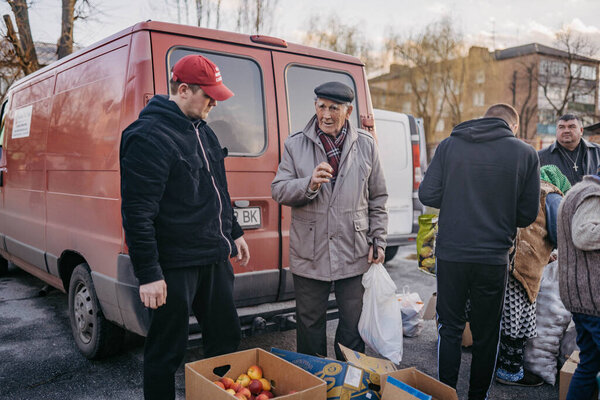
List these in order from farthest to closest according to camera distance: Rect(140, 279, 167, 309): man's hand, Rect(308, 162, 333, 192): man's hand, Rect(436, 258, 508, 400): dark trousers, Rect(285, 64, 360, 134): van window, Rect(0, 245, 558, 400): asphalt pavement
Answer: Rect(285, 64, 360, 134): van window, Rect(0, 245, 558, 400): asphalt pavement, Rect(436, 258, 508, 400): dark trousers, Rect(308, 162, 333, 192): man's hand, Rect(140, 279, 167, 309): man's hand

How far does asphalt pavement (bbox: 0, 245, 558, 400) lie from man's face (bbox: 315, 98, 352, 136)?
1647mm

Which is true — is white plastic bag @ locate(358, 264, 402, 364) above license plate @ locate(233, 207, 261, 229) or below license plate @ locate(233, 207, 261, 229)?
below

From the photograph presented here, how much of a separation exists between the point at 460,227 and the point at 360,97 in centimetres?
184

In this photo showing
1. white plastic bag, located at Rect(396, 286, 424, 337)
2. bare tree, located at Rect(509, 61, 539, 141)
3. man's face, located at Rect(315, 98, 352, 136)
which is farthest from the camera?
bare tree, located at Rect(509, 61, 539, 141)

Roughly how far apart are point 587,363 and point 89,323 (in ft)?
11.1

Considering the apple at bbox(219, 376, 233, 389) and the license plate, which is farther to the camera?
the license plate

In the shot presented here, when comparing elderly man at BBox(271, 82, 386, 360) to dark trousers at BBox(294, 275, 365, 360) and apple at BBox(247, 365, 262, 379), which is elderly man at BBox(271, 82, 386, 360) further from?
apple at BBox(247, 365, 262, 379)

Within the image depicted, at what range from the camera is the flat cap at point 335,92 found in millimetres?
3047

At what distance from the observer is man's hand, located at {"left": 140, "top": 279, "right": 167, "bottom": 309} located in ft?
7.60

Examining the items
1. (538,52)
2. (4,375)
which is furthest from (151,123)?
(538,52)

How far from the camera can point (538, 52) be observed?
46812 mm

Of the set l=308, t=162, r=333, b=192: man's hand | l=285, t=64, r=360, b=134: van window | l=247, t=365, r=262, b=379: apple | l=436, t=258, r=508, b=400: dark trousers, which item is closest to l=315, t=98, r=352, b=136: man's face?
l=308, t=162, r=333, b=192: man's hand

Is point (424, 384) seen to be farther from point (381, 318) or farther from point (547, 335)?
point (547, 335)

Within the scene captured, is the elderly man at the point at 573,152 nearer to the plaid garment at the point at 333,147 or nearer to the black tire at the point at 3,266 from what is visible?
the plaid garment at the point at 333,147
